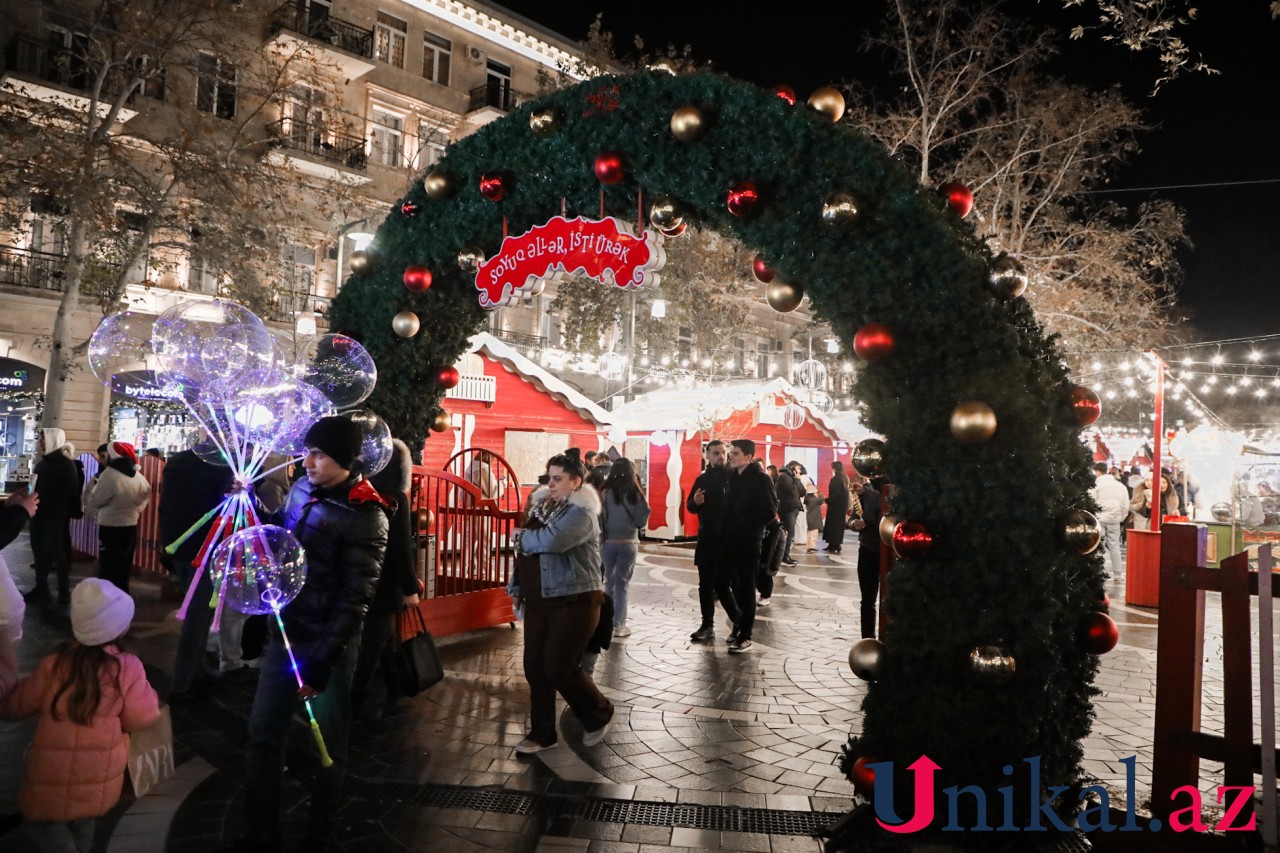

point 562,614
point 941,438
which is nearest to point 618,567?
point 562,614

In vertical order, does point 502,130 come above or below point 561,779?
above

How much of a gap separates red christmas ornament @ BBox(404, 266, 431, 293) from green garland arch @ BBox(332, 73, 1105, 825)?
2.24 metres

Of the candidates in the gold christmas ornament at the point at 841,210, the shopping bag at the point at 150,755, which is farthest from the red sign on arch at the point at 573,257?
the shopping bag at the point at 150,755

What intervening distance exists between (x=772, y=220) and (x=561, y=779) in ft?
10.4

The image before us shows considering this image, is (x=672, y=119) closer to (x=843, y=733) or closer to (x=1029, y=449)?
(x=1029, y=449)

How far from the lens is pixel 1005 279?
3.91 m

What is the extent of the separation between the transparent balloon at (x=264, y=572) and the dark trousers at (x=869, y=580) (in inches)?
189

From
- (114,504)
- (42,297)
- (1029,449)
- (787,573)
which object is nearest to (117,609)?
(1029,449)

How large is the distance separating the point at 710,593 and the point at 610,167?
427 centimetres

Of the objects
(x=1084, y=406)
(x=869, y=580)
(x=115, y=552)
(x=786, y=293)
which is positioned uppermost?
(x=786, y=293)

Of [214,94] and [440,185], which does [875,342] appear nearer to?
[440,185]

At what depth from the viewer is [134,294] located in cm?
2033

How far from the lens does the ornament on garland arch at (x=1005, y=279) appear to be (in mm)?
3914

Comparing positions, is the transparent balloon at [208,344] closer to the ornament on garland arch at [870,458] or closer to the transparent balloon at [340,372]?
the transparent balloon at [340,372]
